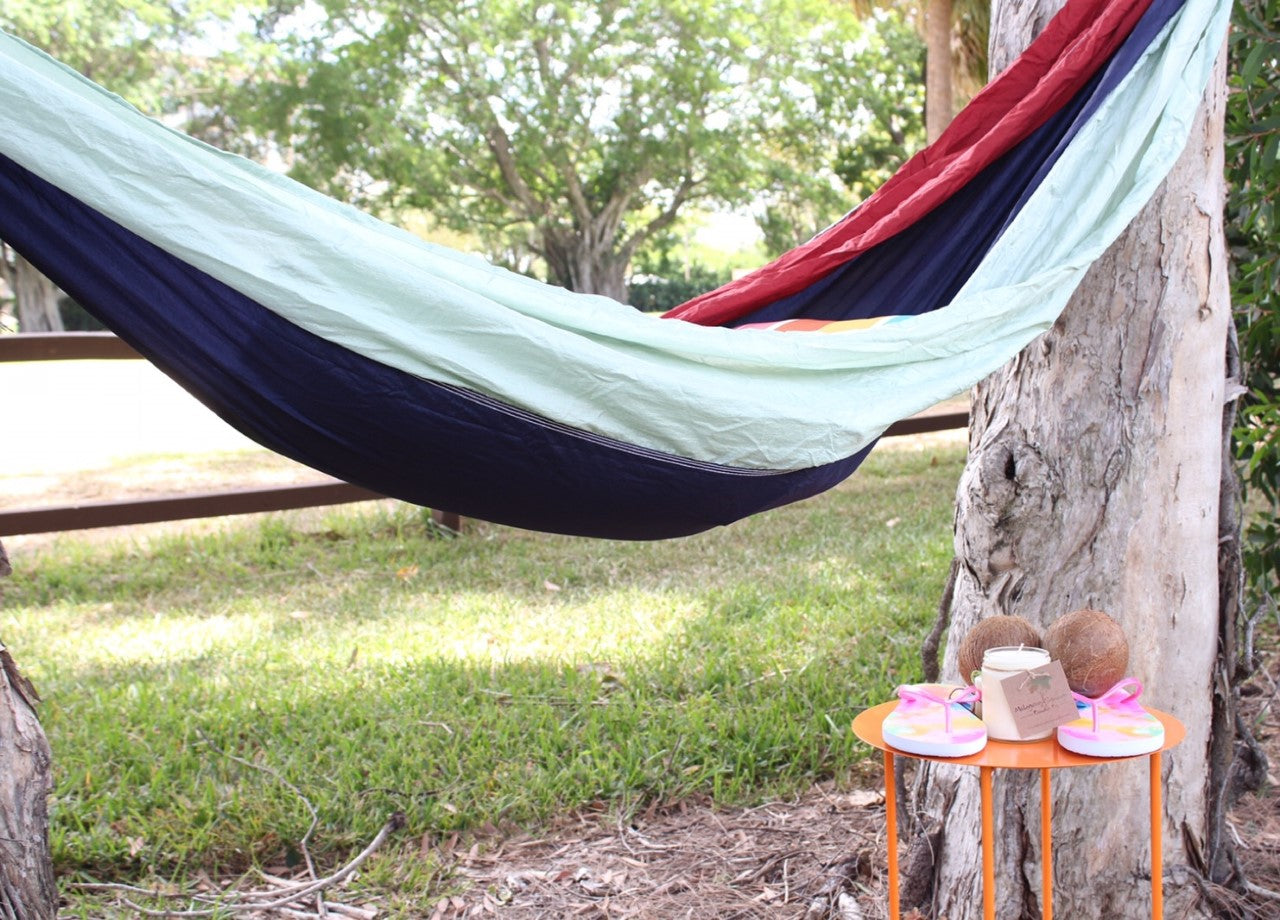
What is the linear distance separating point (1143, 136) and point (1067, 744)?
2.81ft

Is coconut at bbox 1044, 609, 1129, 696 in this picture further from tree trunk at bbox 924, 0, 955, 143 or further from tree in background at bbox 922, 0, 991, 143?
tree trunk at bbox 924, 0, 955, 143

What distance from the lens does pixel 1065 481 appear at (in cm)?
173

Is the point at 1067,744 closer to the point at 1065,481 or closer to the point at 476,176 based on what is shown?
the point at 1065,481

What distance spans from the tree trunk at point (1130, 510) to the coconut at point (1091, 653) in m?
0.33

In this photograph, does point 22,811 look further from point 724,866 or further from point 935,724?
→ point 935,724

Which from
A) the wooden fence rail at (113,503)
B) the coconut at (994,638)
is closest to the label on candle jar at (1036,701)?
the coconut at (994,638)

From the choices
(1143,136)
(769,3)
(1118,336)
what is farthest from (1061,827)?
(769,3)

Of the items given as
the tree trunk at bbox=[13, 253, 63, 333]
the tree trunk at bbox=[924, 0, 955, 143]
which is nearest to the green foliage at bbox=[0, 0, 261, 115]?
the tree trunk at bbox=[13, 253, 63, 333]

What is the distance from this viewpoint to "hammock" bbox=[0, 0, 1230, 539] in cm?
128

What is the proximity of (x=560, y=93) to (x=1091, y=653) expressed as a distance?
17.0m

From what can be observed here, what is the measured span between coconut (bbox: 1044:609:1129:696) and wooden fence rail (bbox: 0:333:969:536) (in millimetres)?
2190

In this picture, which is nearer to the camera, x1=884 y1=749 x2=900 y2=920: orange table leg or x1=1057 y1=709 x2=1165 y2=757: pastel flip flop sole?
x1=1057 y1=709 x2=1165 y2=757: pastel flip flop sole

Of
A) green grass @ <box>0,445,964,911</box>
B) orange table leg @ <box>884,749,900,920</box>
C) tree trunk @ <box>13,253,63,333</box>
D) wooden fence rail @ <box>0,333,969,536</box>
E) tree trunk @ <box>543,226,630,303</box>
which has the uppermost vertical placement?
tree trunk @ <box>543,226,630,303</box>

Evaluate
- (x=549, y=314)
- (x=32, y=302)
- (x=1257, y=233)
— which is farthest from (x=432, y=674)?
(x=32, y=302)
